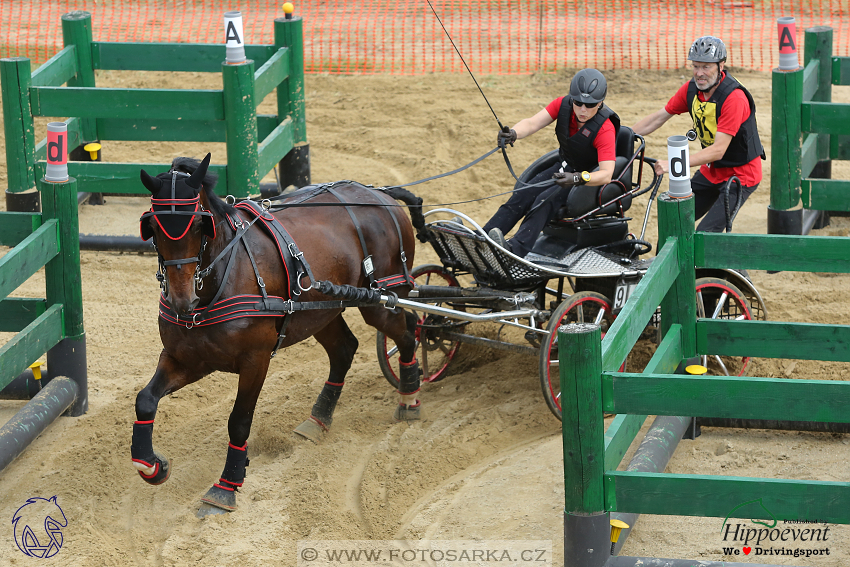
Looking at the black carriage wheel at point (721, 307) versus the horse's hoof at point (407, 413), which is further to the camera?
the horse's hoof at point (407, 413)

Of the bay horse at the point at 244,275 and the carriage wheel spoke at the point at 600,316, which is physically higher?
the bay horse at the point at 244,275

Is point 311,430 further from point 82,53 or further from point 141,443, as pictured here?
point 82,53

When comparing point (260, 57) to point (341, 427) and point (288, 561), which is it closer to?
point (341, 427)

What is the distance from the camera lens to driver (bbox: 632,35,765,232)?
683 cm

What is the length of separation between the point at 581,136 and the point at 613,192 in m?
0.41

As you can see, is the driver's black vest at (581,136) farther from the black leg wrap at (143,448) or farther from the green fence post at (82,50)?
the green fence post at (82,50)

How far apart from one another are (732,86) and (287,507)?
3.93 m

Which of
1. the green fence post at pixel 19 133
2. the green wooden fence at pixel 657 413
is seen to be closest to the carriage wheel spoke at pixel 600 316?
the green wooden fence at pixel 657 413

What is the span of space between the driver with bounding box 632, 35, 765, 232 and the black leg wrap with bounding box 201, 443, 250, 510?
122 inches

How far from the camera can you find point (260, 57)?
9609 mm

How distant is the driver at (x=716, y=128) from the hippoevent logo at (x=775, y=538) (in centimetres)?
249

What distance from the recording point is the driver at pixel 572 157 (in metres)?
6.34

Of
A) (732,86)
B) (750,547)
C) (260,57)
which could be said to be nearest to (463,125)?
(260,57)

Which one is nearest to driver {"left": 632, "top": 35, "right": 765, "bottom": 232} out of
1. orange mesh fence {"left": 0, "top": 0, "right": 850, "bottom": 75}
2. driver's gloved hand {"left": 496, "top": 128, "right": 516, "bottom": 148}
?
driver's gloved hand {"left": 496, "top": 128, "right": 516, "bottom": 148}
